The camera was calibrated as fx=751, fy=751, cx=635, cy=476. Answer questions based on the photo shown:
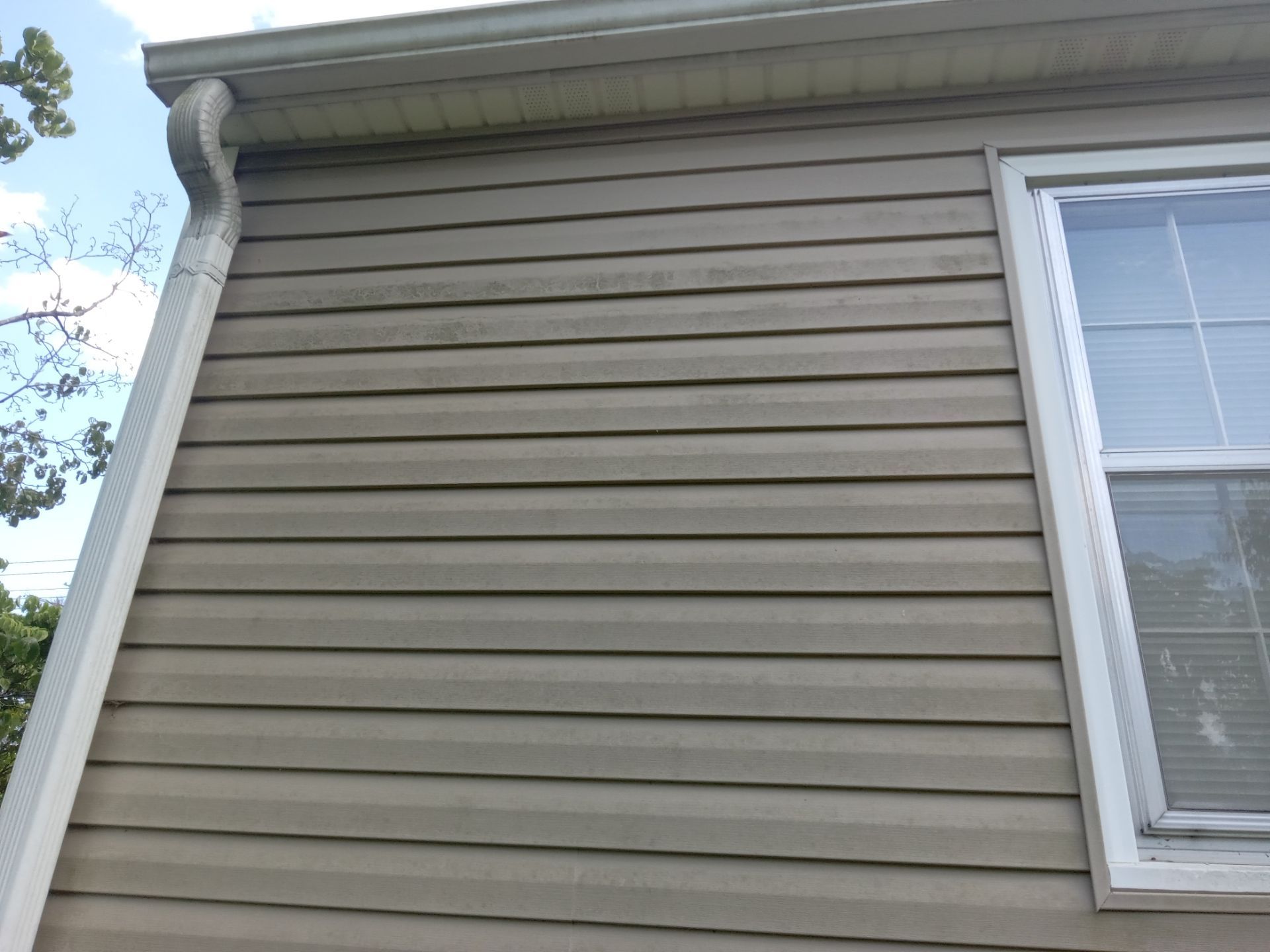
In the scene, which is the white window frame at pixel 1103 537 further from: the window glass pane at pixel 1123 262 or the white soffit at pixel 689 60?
the white soffit at pixel 689 60

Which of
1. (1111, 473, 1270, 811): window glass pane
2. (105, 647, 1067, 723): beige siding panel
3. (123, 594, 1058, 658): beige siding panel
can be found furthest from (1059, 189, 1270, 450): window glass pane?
(105, 647, 1067, 723): beige siding panel

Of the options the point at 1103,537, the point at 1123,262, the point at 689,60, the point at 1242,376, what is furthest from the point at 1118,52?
the point at 1103,537

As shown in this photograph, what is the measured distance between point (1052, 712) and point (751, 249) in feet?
4.16

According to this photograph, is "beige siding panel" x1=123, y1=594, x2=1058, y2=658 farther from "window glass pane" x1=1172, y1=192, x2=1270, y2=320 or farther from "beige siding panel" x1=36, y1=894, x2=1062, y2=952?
"window glass pane" x1=1172, y1=192, x2=1270, y2=320

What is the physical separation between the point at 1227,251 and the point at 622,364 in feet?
4.91

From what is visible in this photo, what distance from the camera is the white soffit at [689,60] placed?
1833 millimetres

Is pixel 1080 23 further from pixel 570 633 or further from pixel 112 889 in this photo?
pixel 112 889

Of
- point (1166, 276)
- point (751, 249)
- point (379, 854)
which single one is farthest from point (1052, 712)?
point (379, 854)

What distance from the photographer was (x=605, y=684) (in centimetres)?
163

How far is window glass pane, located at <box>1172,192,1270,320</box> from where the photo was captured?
1774 mm

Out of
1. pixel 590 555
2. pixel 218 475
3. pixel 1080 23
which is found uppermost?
pixel 1080 23

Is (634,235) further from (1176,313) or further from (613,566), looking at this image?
(1176,313)

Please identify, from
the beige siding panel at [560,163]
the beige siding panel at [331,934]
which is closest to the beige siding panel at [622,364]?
the beige siding panel at [560,163]

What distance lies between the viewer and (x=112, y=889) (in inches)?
63.6
